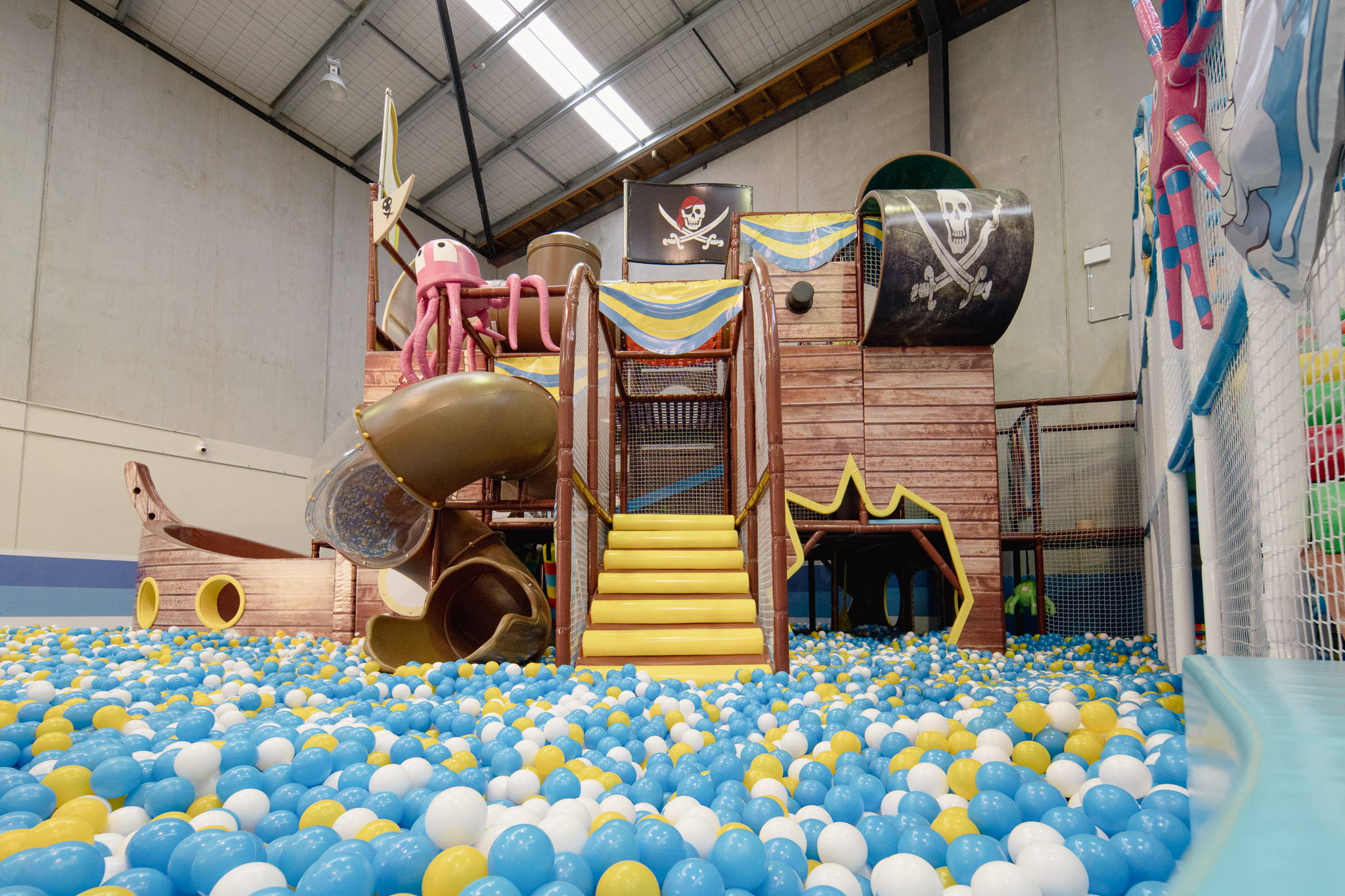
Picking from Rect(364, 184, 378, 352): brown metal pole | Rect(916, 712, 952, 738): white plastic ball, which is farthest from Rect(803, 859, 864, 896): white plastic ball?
Rect(364, 184, 378, 352): brown metal pole

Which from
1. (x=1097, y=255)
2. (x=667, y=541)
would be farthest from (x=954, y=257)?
(x=667, y=541)

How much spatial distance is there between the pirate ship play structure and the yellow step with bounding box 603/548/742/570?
0.03ft

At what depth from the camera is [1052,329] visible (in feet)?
19.0

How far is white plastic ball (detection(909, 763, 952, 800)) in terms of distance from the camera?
4.27ft

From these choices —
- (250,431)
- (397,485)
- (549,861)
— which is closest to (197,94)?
(250,431)

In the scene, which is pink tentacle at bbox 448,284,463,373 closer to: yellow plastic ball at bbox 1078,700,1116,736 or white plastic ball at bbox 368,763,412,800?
white plastic ball at bbox 368,763,412,800

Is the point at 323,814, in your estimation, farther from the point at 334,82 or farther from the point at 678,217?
the point at 334,82

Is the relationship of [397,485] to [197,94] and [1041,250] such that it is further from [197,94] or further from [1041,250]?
[197,94]

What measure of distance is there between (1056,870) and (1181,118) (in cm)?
147

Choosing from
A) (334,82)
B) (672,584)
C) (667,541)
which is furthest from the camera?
(334,82)

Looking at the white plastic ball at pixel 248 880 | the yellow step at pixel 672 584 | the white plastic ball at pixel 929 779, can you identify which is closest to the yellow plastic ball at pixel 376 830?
the white plastic ball at pixel 248 880

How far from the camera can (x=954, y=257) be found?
13.5 ft

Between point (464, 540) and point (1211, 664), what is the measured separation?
3.05 m

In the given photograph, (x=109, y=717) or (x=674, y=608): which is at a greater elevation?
(x=674, y=608)
